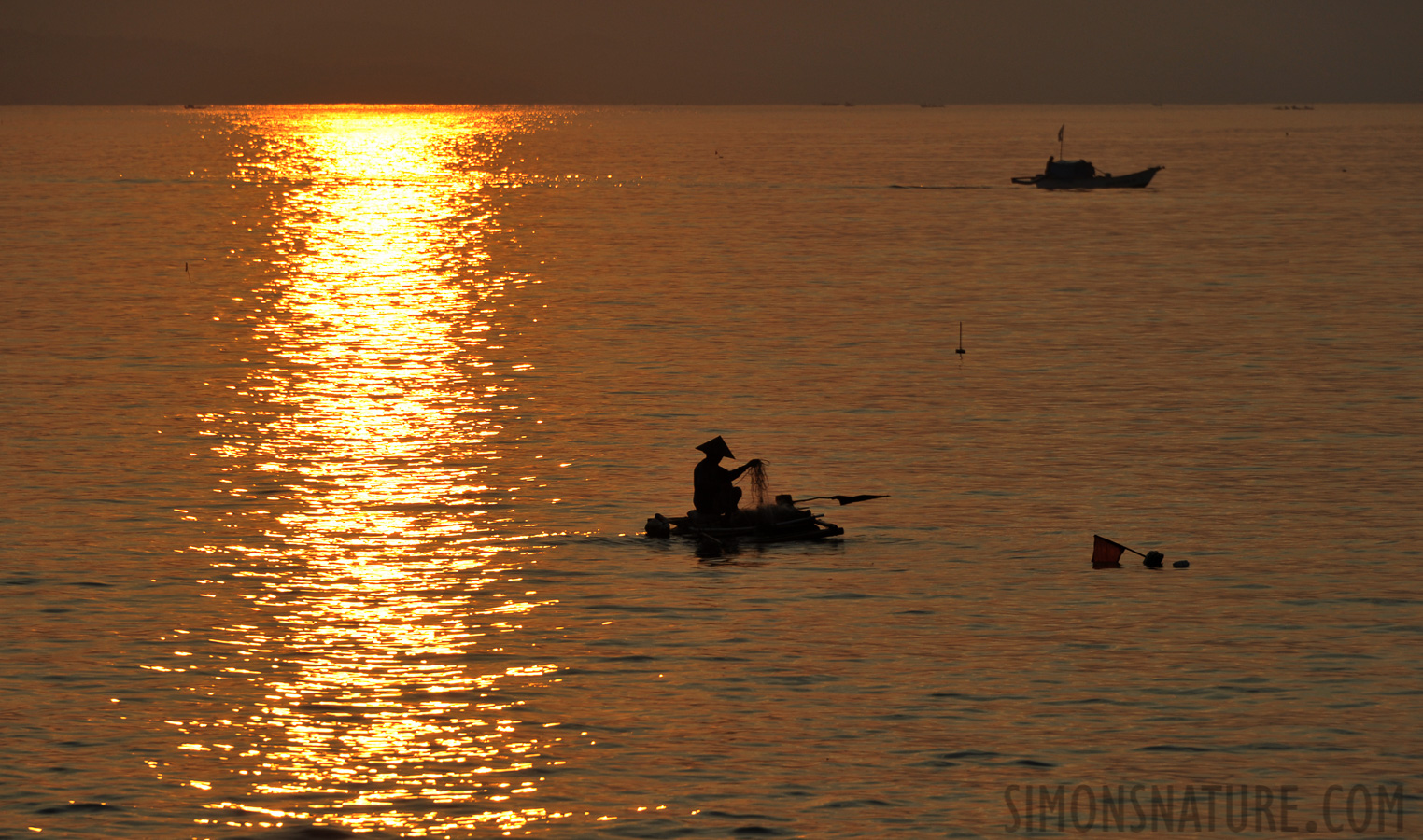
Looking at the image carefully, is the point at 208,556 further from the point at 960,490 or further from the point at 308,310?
the point at 308,310

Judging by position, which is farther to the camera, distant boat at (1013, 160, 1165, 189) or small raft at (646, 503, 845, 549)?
distant boat at (1013, 160, 1165, 189)

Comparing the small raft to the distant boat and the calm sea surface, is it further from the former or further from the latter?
the distant boat

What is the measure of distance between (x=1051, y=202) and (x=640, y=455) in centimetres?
11141

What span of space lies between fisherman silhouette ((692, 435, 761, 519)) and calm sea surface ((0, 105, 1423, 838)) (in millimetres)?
957

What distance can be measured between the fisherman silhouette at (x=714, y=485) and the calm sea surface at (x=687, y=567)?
0.96m

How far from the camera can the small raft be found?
105 feet

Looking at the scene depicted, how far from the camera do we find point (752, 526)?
3216cm

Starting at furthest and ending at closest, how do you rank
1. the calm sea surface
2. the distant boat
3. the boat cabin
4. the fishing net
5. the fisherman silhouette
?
1. the boat cabin
2. the distant boat
3. the fishing net
4. the fisherman silhouette
5. the calm sea surface

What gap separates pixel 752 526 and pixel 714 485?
998 mm

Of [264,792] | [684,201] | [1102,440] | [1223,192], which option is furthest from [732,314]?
[1223,192]

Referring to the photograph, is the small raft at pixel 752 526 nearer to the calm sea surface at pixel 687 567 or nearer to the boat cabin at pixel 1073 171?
the calm sea surface at pixel 687 567

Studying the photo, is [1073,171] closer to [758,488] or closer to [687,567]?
[758,488]

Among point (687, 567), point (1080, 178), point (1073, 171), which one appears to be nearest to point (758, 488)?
point (687, 567)

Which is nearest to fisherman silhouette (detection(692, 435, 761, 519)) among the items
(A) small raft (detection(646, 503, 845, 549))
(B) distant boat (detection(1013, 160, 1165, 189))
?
(A) small raft (detection(646, 503, 845, 549))
